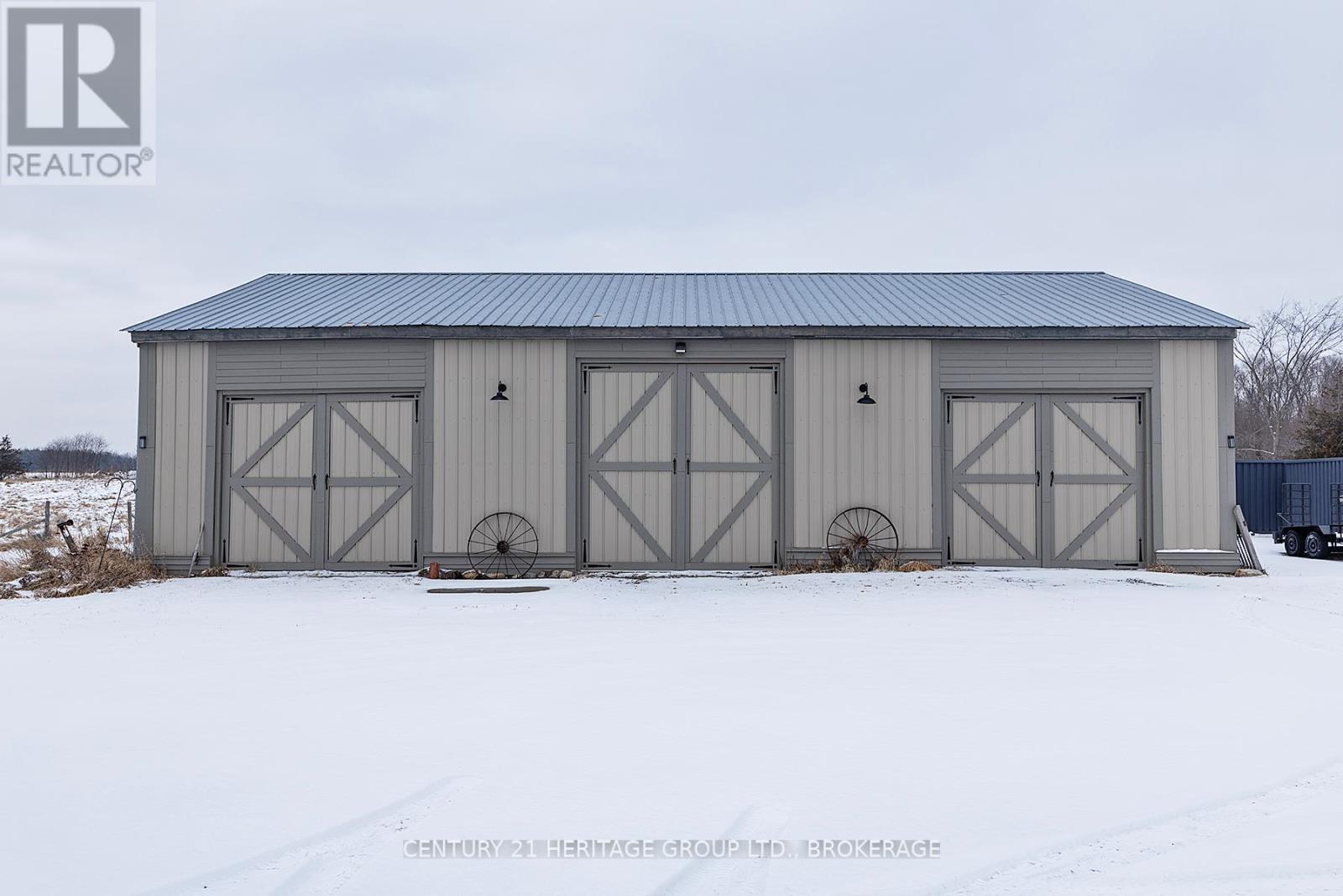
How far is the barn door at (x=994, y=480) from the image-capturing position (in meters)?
10.4

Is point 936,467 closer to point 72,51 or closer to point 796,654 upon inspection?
point 796,654

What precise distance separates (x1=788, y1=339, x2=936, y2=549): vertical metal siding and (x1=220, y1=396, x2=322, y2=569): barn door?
6.44 metres

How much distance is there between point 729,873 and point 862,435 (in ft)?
27.0

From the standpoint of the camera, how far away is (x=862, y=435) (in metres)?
10.4

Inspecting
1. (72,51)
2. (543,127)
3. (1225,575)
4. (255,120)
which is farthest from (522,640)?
(543,127)

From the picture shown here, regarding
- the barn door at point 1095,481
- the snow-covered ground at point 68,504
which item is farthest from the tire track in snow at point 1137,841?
the snow-covered ground at point 68,504

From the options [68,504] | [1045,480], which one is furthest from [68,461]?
[1045,480]

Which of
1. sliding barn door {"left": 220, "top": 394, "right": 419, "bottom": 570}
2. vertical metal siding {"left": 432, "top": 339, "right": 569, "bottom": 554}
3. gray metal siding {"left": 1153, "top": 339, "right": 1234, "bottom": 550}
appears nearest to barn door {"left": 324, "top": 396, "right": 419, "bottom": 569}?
sliding barn door {"left": 220, "top": 394, "right": 419, "bottom": 570}

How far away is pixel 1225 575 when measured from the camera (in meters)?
10.1

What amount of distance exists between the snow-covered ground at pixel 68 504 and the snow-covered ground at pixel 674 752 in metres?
8.08

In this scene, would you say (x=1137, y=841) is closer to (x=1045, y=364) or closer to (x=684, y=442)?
(x=684, y=442)

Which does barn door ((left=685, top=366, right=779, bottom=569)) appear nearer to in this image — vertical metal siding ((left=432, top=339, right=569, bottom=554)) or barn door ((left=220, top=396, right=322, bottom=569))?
vertical metal siding ((left=432, top=339, right=569, bottom=554))

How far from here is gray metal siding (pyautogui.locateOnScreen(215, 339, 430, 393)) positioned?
10.5 meters

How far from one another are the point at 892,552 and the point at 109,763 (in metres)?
8.62
